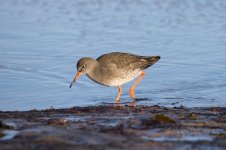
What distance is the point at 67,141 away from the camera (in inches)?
270

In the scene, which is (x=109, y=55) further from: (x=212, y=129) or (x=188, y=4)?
(x=188, y=4)

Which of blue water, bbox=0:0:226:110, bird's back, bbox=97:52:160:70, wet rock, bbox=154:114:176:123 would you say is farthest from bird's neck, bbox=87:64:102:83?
wet rock, bbox=154:114:176:123

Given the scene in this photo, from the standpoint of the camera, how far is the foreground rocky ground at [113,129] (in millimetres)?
6840

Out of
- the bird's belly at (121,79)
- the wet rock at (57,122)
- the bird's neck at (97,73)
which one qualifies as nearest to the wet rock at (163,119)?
the wet rock at (57,122)

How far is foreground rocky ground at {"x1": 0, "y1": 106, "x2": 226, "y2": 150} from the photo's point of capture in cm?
684

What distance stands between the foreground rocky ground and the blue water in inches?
72.3

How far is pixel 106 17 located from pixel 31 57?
14.8ft

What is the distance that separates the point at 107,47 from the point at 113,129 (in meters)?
7.56

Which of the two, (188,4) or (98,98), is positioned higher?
(188,4)

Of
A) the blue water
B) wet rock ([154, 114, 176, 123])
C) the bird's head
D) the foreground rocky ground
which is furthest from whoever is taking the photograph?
the blue water

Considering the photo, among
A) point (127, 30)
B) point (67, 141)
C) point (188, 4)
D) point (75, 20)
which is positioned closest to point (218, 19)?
point (188, 4)

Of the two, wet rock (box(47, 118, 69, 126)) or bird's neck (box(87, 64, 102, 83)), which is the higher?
bird's neck (box(87, 64, 102, 83))

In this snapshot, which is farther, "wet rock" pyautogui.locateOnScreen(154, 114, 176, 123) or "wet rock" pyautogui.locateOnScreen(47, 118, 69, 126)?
"wet rock" pyautogui.locateOnScreen(154, 114, 176, 123)

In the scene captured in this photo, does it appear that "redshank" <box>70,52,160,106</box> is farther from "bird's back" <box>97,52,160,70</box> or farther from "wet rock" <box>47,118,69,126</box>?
"wet rock" <box>47,118,69,126</box>
